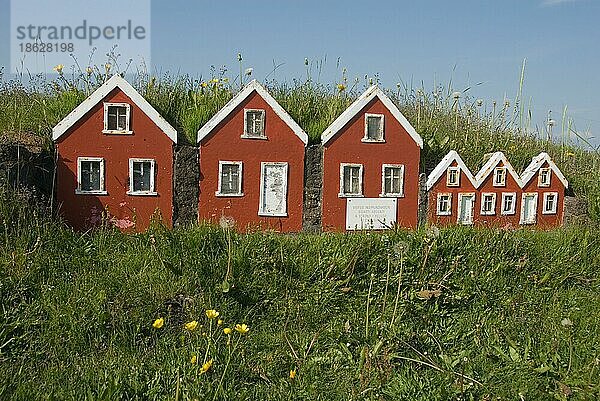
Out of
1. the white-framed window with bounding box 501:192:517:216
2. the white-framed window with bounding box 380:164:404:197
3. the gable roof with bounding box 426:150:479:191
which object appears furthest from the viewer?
the white-framed window with bounding box 501:192:517:216

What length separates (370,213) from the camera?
5.74 metres

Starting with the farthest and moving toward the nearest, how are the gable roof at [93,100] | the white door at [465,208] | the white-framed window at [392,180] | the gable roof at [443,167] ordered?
the white door at [465,208] → the gable roof at [443,167] → the white-framed window at [392,180] → the gable roof at [93,100]

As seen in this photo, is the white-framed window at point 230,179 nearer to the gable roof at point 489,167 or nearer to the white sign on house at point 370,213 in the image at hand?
the white sign on house at point 370,213

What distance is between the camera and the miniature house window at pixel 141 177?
5230mm

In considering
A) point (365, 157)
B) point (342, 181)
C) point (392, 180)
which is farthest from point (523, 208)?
point (342, 181)

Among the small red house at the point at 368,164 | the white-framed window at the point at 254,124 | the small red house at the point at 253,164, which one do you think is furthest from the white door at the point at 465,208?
the white-framed window at the point at 254,124

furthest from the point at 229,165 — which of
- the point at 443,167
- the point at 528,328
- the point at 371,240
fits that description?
the point at 528,328

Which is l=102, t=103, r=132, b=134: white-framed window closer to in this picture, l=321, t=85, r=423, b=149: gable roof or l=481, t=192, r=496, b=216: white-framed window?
l=321, t=85, r=423, b=149: gable roof

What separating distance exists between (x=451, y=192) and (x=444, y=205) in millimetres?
142

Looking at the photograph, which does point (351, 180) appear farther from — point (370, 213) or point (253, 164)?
point (253, 164)

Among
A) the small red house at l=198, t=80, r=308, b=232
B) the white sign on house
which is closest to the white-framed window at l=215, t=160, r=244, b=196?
the small red house at l=198, t=80, r=308, b=232

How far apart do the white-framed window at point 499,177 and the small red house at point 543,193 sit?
23 centimetres

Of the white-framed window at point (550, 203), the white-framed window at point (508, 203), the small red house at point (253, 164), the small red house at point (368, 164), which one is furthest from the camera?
the white-framed window at point (550, 203)

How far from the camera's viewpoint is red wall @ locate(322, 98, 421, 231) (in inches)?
221
